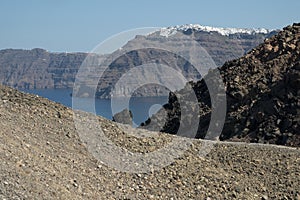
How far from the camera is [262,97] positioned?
3150 centimetres

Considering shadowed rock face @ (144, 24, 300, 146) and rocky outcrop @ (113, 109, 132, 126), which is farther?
rocky outcrop @ (113, 109, 132, 126)

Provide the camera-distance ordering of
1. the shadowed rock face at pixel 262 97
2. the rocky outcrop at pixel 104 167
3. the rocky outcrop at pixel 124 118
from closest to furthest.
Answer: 1. the rocky outcrop at pixel 104 167
2. the shadowed rock face at pixel 262 97
3. the rocky outcrop at pixel 124 118

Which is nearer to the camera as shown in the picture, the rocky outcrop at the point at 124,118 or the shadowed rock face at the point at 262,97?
the shadowed rock face at the point at 262,97

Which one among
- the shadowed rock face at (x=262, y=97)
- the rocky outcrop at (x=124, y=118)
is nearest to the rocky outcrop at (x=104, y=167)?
the shadowed rock face at (x=262, y=97)

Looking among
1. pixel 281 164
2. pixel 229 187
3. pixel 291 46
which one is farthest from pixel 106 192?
pixel 291 46

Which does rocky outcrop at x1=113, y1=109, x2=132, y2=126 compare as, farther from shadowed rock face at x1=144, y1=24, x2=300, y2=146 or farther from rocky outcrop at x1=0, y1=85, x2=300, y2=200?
rocky outcrop at x1=0, y1=85, x2=300, y2=200

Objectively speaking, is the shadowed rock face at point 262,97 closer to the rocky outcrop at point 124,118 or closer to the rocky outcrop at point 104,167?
the rocky outcrop at point 124,118

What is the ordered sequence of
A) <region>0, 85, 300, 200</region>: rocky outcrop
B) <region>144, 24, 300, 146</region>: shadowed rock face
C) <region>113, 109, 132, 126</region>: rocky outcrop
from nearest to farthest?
<region>0, 85, 300, 200</region>: rocky outcrop
<region>144, 24, 300, 146</region>: shadowed rock face
<region>113, 109, 132, 126</region>: rocky outcrop

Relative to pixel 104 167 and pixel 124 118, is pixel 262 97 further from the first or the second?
pixel 104 167

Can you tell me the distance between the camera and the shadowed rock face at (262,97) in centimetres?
2831

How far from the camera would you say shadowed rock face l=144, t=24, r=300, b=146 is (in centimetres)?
2831

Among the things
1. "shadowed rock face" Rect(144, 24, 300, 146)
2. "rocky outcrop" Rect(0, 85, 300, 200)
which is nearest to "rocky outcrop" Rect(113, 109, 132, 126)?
"shadowed rock face" Rect(144, 24, 300, 146)

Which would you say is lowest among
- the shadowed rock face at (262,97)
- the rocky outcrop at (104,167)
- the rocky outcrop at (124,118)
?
the rocky outcrop at (104,167)

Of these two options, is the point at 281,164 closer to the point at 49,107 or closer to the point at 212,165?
the point at 212,165
